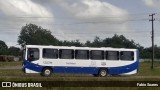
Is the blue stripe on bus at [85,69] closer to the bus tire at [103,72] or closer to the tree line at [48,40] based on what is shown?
the bus tire at [103,72]

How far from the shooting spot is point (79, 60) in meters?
35.6

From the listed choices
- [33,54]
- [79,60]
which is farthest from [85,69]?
[33,54]

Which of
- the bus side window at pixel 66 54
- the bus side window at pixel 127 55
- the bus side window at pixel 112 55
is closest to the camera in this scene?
the bus side window at pixel 66 54

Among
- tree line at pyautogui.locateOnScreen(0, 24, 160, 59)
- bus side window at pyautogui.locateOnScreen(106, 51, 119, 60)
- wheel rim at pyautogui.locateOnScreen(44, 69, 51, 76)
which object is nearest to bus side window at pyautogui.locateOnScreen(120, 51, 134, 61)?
bus side window at pyautogui.locateOnScreen(106, 51, 119, 60)

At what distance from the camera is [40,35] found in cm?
14450

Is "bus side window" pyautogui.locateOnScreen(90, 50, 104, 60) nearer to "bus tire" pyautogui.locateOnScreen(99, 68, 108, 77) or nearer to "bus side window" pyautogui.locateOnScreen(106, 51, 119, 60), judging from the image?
"bus side window" pyautogui.locateOnScreen(106, 51, 119, 60)

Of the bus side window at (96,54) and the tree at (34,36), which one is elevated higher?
the tree at (34,36)

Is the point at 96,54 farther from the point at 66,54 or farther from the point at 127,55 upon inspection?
the point at 127,55

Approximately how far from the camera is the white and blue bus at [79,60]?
3456cm

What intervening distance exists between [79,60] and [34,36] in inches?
4301

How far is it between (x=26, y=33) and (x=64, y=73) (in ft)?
371

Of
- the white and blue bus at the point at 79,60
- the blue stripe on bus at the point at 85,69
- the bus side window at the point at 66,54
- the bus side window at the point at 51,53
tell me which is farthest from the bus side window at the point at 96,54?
the bus side window at the point at 51,53

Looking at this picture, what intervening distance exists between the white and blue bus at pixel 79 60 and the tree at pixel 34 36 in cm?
10443

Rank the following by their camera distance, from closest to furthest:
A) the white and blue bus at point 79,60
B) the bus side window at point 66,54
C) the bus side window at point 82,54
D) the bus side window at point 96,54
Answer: the white and blue bus at point 79,60 → the bus side window at point 66,54 → the bus side window at point 82,54 → the bus side window at point 96,54
